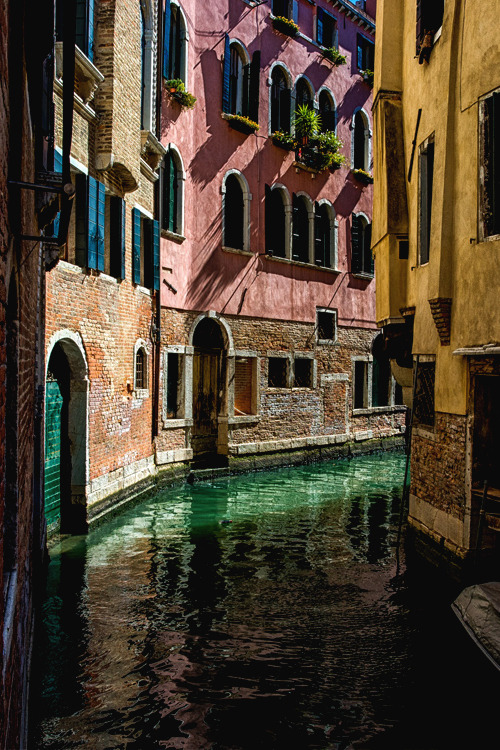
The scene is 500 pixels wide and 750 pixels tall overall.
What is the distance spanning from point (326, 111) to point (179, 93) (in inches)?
251

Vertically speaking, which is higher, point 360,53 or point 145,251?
point 360,53

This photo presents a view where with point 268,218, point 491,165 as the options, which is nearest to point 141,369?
point 268,218

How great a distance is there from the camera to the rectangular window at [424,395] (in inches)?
351

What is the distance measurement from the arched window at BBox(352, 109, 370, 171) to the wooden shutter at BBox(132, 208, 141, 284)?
10034 mm

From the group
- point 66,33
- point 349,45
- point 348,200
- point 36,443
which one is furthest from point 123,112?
point 349,45

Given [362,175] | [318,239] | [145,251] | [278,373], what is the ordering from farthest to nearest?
[362,175] < [318,239] < [278,373] < [145,251]

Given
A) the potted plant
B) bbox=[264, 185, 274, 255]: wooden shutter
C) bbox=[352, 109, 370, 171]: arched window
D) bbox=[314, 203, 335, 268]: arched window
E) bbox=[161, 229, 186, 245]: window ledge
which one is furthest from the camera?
bbox=[352, 109, 370, 171]: arched window

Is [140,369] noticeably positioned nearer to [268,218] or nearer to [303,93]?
[268,218]

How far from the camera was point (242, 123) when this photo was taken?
15.9 metres

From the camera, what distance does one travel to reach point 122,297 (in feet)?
37.8

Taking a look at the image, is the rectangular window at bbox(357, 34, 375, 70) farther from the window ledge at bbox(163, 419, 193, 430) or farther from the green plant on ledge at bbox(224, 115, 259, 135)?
the window ledge at bbox(163, 419, 193, 430)

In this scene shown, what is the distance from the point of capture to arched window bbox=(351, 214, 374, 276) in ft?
66.3

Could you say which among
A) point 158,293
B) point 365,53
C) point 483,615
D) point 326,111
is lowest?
point 483,615

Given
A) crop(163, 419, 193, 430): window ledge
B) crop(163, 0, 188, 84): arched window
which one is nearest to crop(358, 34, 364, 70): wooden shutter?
crop(163, 0, 188, 84): arched window
